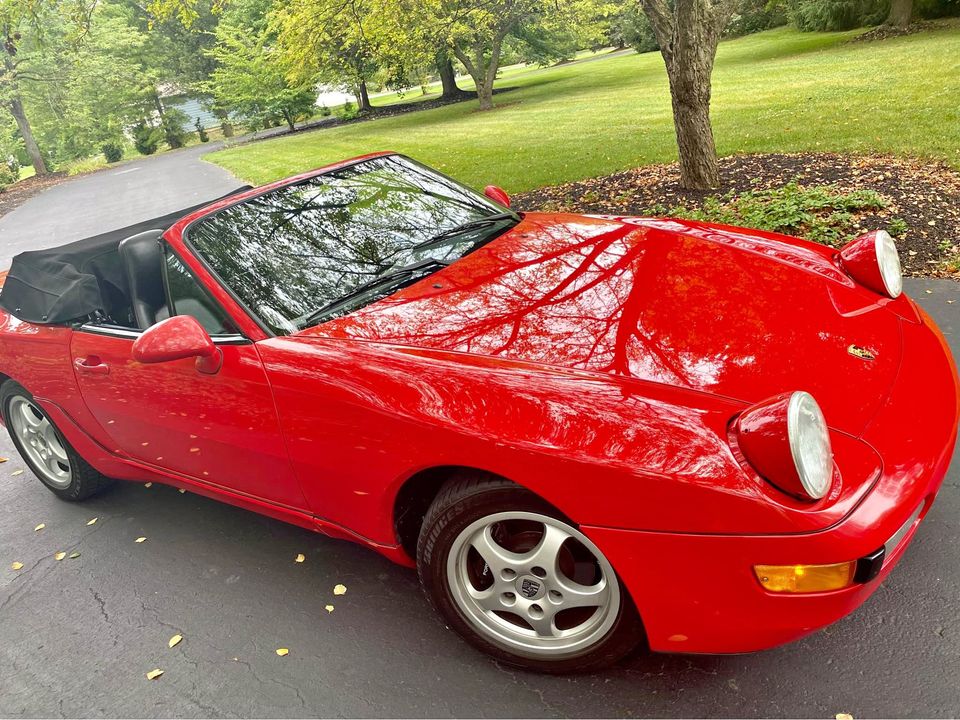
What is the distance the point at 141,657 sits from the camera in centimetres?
270

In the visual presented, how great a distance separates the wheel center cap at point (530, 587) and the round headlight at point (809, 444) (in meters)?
0.84

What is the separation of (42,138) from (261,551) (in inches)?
2011

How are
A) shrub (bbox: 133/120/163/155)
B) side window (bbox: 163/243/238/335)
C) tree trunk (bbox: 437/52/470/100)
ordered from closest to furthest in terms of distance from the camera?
side window (bbox: 163/243/238/335) → tree trunk (bbox: 437/52/470/100) → shrub (bbox: 133/120/163/155)

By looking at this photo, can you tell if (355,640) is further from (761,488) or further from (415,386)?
(761,488)

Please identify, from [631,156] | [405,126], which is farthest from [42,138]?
[631,156]

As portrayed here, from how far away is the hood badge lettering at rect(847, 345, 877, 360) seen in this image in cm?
229

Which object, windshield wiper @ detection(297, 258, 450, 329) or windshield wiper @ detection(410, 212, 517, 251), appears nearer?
windshield wiper @ detection(297, 258, 450, 329)

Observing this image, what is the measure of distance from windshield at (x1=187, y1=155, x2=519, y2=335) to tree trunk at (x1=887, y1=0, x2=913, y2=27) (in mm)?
25657

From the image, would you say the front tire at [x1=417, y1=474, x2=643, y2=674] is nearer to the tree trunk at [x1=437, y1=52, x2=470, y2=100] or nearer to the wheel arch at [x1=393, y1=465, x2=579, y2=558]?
the wheel arch at [x1=393, y1=465, x2=579, y2=558]

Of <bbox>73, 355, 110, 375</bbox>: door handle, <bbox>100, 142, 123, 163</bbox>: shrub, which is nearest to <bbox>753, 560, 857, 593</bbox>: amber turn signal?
<bbox>73, 355, 110, 375</bbox>: door handle

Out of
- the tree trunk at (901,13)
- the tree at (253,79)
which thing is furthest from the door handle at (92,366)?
the tree at (253,79)

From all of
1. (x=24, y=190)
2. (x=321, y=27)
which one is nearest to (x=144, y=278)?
(x=321, y=27)

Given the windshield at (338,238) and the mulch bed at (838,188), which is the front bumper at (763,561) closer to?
the windshield at (338,238)

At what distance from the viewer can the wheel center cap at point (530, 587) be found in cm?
215
